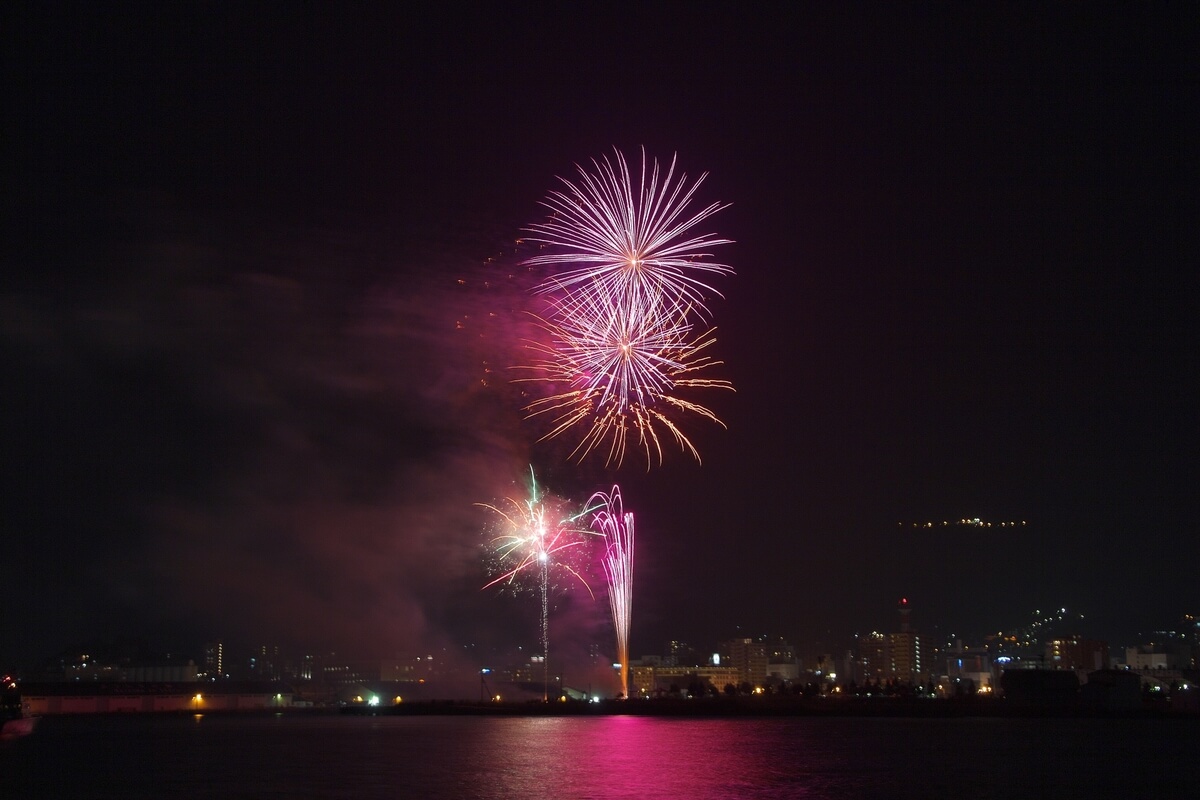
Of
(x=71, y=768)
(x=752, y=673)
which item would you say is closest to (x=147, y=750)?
(x=71, y=768)

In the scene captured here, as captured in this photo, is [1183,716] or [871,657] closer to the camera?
[1183,716]

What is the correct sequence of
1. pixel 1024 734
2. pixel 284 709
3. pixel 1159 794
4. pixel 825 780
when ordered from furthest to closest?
pixel 284 709
pixel 1024 734
pixel 825 780
pixel 1159 794

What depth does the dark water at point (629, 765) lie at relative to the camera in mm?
26719

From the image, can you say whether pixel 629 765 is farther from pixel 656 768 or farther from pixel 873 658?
pixel 873 658

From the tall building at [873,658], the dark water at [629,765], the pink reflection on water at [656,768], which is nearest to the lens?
the pink reflection on water at [656,768]

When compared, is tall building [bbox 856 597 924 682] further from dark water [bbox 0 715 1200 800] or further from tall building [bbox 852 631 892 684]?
dark water [bbox 0 715 1200 800]

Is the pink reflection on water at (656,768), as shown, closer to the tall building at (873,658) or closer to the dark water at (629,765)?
the dark water at (629,765)

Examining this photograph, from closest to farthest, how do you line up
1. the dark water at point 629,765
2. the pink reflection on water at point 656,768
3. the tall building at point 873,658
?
1. the pink reflection on water at point 656,768
2. the dark water at point 629,765
3. the tall building at point 873,658

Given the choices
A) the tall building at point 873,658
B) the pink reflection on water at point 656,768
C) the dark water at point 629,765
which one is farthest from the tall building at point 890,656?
the pink reflection on water at point 656,768

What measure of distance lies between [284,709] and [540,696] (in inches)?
1601

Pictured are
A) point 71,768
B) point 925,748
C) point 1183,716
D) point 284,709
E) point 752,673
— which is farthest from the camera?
point 752,673

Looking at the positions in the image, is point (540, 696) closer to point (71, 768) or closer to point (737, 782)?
point (71, 768)

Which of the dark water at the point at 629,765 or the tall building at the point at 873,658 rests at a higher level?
the dark water at the point at 629,765

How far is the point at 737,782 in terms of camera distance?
91.0ft
